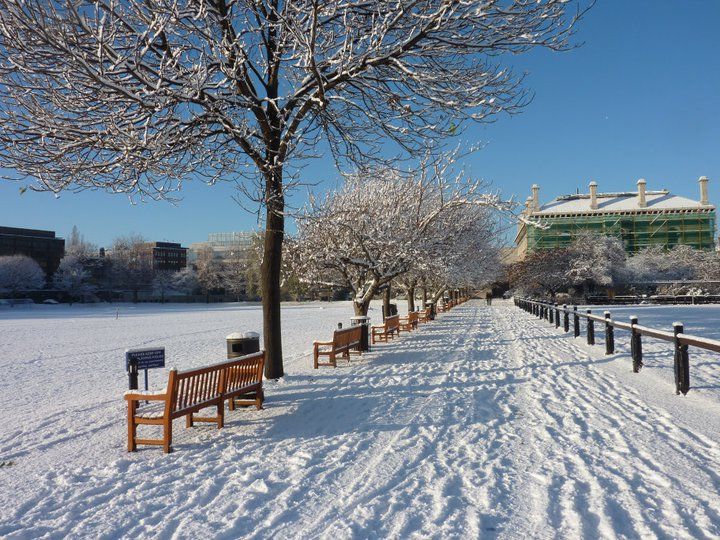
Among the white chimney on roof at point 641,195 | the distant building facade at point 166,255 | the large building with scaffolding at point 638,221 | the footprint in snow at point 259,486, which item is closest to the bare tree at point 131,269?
the distant building facade at point 166,255

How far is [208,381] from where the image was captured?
675 centimetres

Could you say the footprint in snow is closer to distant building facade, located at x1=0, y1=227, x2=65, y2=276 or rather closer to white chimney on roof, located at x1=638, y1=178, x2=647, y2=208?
white chimney on roof, located at x1=638, y1=178, x2=647, y2=208

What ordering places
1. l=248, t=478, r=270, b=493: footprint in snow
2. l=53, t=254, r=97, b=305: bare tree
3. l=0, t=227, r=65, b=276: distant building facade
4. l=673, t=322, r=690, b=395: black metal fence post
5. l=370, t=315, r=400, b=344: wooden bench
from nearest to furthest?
l=248, t=478, r=270, b=493: footprint in snow
l=673, t=322, r=690, b=395: black metal fence post
l=370, t=315, r=400, b=344: wooden bench
l=53, t=254, r=97, b=305: bare tree
l=0, t=227, r=65, b=276: distant building facade

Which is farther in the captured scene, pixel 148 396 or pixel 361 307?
pixel 361 307

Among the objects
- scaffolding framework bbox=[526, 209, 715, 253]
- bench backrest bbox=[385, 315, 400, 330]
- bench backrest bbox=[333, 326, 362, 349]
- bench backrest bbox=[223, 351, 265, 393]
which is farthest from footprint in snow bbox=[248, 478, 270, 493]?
scaffolding framework bbox=[526, 209, 715, 253]

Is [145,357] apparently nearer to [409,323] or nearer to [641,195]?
[409,323]

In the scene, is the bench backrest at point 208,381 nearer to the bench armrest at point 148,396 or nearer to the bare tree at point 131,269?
the bench armrest at point 148,396

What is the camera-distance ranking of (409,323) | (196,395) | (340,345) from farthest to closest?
(409,323)
(340,345)
(196,395)

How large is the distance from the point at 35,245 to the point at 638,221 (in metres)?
97.8

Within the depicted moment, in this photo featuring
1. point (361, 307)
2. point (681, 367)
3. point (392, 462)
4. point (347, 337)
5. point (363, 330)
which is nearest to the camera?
point (392, 462)

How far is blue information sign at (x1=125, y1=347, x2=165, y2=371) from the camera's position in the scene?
26.1 feet

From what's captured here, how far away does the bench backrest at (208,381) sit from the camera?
6051 mm

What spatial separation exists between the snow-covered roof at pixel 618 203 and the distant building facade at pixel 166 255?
73.8 metres

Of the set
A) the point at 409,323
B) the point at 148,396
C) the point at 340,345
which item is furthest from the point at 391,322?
the point at 148,396
